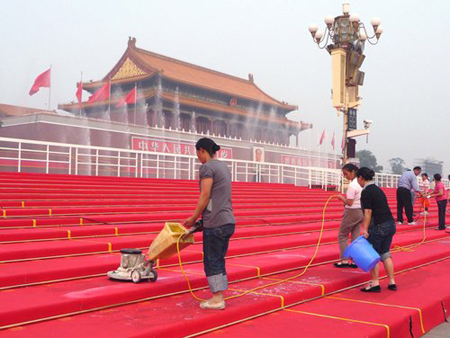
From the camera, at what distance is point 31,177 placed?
487 inches

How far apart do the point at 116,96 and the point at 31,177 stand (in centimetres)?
3021

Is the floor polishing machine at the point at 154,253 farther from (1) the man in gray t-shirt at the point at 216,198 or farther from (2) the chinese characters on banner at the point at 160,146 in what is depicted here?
(2) the chinese characters on banner at the point at 160,146

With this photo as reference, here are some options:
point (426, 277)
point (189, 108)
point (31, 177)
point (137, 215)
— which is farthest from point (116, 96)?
point (426, 277)

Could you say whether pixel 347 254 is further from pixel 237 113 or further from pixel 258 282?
pixel 237 113

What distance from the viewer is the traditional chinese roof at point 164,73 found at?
40.4m

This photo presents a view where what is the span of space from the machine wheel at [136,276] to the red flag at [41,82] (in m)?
25.5

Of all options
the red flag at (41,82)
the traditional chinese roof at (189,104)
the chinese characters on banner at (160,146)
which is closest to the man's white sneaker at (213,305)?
the red flag at (41,82)

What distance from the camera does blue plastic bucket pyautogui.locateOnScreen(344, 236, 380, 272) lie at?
5.67 metres

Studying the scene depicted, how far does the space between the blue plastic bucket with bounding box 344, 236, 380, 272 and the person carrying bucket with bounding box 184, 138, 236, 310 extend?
74.5 inches

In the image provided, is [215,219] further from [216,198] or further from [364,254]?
[364,254]

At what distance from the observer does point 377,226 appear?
5.97m

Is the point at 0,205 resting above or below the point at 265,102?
below

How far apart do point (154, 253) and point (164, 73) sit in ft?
119

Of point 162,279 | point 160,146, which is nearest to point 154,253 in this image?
point 162,279
